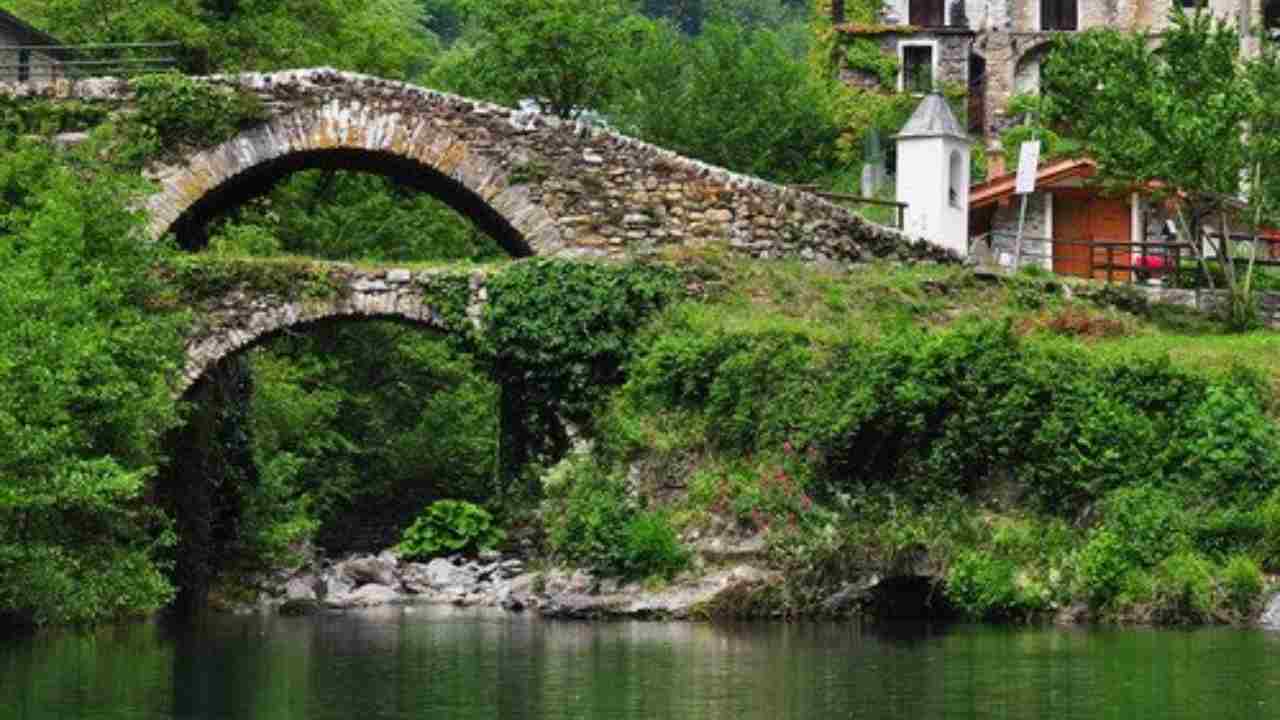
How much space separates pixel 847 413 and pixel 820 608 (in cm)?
251

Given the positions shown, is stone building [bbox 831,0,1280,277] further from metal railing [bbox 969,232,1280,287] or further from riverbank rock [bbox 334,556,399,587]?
riverbank rock [bbox 334,556,399,587]

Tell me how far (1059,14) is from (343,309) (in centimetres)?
4382

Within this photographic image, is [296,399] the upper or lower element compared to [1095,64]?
lower

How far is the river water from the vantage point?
27.8 metres

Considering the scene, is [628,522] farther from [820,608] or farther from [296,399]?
[296,399]

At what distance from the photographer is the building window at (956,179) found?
49.6 metres

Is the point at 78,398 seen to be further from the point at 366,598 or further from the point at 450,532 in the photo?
the point at 450,532

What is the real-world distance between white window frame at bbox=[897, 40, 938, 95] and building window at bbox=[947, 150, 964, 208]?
30.0 metres

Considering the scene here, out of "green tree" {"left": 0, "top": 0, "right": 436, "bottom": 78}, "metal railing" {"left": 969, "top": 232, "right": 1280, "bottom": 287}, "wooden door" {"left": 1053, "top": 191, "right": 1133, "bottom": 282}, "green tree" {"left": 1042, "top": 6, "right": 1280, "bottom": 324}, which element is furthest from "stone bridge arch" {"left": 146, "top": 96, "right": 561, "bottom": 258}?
"wooden door" {"left": 1053, "top": 191, "right": 1133, "bottom": 282}

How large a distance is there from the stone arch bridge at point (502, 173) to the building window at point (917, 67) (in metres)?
33.8

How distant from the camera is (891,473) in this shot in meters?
41.2

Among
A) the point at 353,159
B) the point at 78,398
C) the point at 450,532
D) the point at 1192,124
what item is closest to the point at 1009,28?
the point at 1192,124

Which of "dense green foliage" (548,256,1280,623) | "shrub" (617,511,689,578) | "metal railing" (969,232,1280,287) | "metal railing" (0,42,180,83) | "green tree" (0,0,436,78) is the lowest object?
"shrub" (617,511,689,578)

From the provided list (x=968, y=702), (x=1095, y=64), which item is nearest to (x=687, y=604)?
(x=968, y=702)
